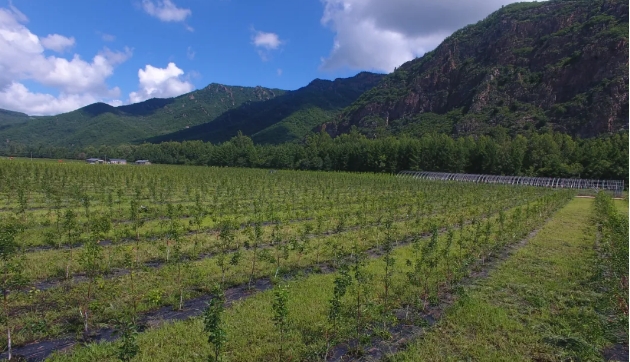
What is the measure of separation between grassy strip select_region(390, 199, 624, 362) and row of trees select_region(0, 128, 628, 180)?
5861 centimetres

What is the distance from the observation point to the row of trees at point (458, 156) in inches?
2366

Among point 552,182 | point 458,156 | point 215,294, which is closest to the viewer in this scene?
point 215,294

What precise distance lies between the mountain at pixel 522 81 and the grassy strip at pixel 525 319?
9465 cm

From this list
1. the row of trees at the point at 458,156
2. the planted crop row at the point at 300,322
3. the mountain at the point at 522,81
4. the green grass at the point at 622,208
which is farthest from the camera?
the mountain at the point at 522,81

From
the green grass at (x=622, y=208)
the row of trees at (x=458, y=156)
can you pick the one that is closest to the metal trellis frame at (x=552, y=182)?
the row of trees at (x=458, y=156)

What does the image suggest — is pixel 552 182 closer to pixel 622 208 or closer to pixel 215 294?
pixel 622 208

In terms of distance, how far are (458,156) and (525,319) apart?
232ft

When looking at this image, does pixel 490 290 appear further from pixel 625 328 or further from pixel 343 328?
pixel 343 328

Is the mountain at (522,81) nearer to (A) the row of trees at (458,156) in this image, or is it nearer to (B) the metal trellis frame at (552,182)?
(A) the row of trees at (458,156)

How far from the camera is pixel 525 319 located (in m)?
8.38

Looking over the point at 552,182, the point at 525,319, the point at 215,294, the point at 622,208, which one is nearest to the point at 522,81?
the point at 552,182

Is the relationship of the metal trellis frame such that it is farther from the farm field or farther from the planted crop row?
the planted crop row

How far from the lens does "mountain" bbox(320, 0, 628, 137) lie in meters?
92.6

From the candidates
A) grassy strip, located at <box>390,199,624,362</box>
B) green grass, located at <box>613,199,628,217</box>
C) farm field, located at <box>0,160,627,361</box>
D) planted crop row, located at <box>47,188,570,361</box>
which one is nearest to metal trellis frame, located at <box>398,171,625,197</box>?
green grass, located at <box>613,199,628,217</box>
